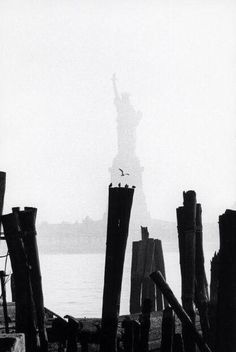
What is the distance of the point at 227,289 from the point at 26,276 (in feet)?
9.13

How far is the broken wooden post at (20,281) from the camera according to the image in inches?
302

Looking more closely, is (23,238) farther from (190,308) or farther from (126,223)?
(190,308)

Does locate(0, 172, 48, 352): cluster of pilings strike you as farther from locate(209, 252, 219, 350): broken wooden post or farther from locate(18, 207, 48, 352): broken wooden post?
locate(209, 252, 219, 350): broken wooden post

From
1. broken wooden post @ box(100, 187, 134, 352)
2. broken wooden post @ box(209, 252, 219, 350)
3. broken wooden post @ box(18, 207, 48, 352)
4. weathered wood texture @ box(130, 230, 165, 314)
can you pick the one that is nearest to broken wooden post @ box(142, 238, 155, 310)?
weathered wood texture @ box(130, 230, 165, 314)

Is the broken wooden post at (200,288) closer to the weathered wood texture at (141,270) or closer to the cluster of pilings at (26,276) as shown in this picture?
the cluster of pilings at (26,276)

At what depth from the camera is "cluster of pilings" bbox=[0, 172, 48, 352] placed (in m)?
7.68

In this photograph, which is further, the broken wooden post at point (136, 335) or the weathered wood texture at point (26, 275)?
the weathered wood texture at point (26, 275)

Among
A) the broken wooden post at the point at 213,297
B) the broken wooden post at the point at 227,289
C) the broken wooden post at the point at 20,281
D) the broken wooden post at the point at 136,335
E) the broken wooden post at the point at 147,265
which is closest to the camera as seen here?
the broken wooden post at the point at 227,289

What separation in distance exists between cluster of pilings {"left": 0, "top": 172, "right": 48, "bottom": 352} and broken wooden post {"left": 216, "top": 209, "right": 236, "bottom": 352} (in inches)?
94.0

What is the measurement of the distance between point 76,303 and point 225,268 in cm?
4016

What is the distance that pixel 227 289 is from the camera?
726 centimetres

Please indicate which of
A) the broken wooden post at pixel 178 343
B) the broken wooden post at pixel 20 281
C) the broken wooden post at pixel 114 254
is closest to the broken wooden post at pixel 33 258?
the broken wooden post at pixel 20 281

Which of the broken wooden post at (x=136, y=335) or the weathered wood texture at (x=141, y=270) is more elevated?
the weathered wood texture at (x=141, y=270)

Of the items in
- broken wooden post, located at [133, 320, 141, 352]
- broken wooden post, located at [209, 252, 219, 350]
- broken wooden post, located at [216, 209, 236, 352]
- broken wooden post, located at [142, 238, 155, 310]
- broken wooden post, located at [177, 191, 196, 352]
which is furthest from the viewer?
broken wooden post, located at [142, 238, 155, 310]
